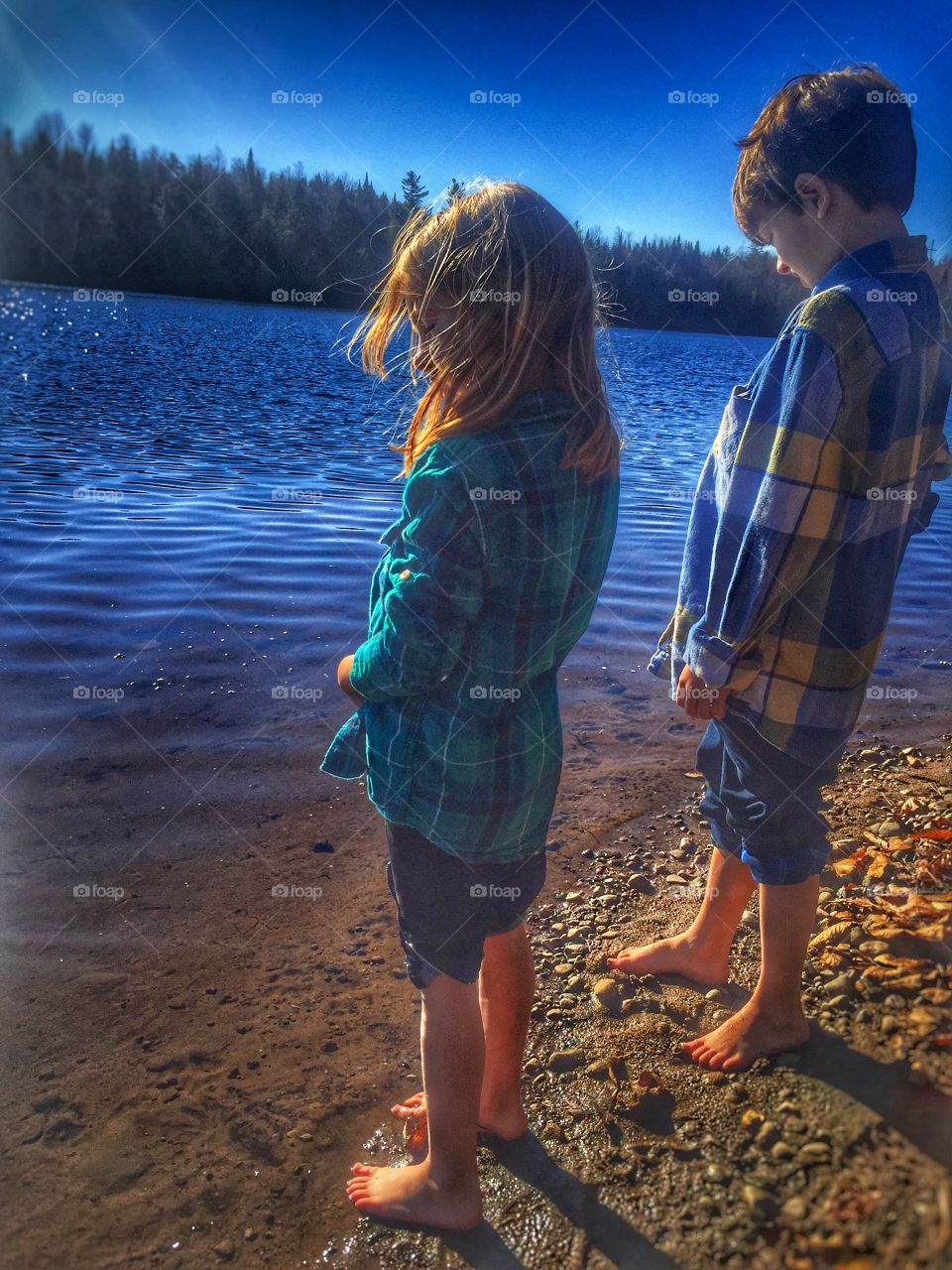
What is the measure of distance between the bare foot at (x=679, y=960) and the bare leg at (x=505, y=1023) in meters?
0.52

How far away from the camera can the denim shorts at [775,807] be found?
185 cm

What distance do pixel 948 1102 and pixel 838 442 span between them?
1.11 meters

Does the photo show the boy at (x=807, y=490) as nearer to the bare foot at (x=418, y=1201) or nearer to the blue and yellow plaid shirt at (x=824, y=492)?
the blue and yellow plaid shirt at (x=824, y=492)

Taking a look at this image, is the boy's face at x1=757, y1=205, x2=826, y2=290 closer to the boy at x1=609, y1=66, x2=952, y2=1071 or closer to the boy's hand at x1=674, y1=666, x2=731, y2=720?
the boy at x1=609, y1=66, x2=952, y2=1071

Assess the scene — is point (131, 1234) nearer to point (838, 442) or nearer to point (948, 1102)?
point (948, 1102)

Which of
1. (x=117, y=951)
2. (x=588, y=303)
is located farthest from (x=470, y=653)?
(x=117, y=951)

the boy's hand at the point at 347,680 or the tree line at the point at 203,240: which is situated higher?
the tree line at the point at 203,240

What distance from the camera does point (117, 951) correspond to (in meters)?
2.74

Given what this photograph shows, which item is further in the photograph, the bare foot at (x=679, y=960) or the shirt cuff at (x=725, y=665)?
the bare foot at (x=679, y=960)

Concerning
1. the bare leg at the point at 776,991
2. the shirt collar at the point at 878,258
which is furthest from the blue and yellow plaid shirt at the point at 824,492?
the bare leg at the point at 776,991

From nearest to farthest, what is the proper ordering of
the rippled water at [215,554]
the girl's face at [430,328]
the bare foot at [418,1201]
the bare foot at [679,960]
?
the girl's face at [430,328]
the bare foot at [418,1201]
the bare foot at [679,960]
the rippled water at [215,554]

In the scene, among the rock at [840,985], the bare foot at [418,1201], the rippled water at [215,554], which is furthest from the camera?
the rippled water at [215,554]

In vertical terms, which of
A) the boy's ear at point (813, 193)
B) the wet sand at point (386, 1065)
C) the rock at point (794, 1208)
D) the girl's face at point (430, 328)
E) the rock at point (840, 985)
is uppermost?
the boy's ear at point (813, 193)

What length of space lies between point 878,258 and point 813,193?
0.55 ft
